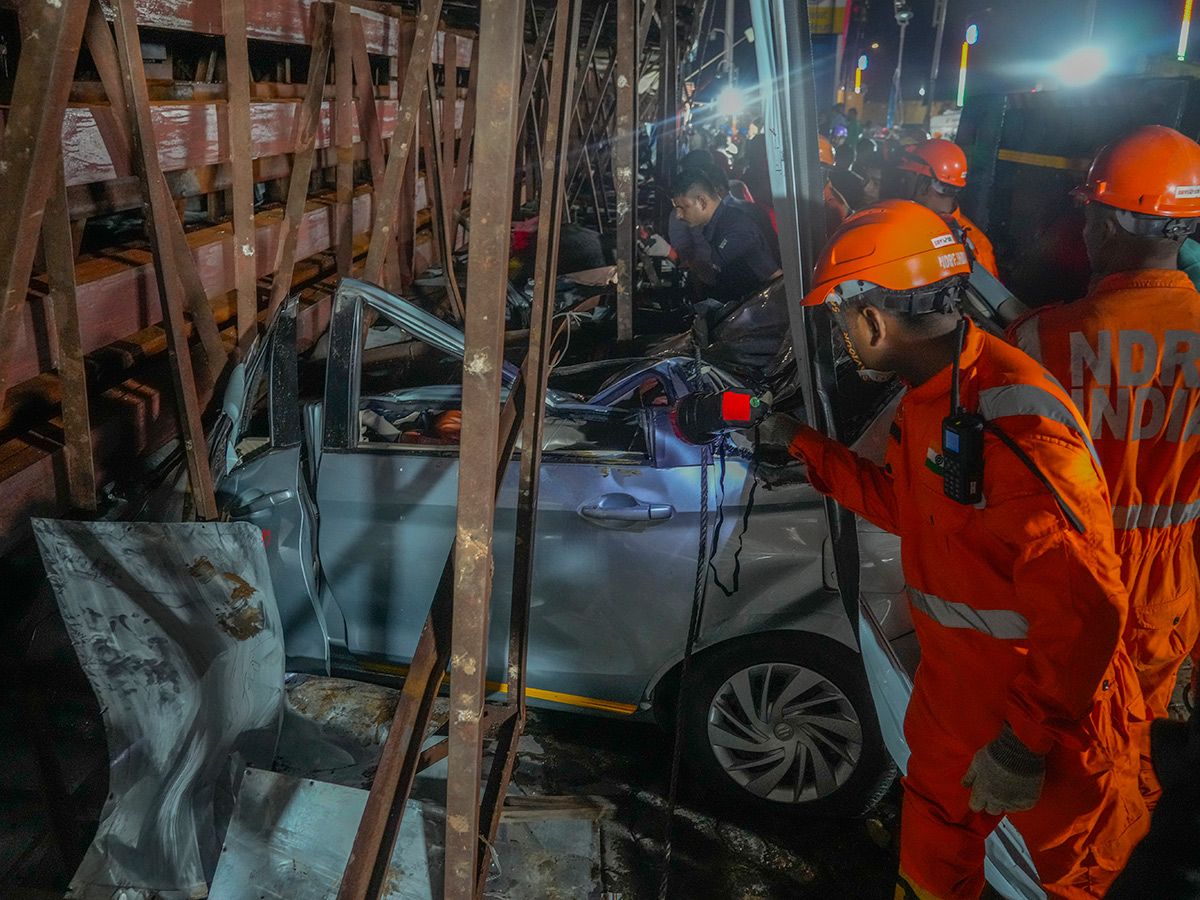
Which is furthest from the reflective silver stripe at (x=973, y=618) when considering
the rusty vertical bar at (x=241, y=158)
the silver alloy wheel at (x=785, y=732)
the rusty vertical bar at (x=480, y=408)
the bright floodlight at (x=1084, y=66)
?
the bright floodlight at (x=1084, y=66)

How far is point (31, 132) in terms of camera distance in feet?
6.08

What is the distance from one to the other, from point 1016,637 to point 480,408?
131cm

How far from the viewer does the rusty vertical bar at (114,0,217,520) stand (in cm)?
238

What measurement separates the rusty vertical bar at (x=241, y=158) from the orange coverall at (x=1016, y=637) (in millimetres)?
3030

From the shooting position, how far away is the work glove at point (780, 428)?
7.86 ft

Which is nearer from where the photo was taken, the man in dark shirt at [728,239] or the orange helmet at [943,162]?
the man in dark shirt at [728,239]

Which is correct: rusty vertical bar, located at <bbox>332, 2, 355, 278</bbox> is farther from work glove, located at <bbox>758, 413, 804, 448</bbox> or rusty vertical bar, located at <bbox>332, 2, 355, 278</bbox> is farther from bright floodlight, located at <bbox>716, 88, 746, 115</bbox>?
bright floodlight, located at <bbox>716, 88, 746, 115</bbox>

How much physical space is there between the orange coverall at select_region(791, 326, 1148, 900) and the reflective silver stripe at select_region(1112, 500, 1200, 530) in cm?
52

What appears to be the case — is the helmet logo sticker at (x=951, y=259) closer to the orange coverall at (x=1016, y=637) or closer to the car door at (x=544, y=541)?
the orange coverall at (x=1016, y=637)

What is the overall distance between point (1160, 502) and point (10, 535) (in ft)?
11.8

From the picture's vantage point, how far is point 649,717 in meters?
2.91

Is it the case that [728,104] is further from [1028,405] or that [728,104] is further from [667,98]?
[1028,405]

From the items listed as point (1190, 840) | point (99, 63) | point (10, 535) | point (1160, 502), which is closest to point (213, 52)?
point (99, 63)

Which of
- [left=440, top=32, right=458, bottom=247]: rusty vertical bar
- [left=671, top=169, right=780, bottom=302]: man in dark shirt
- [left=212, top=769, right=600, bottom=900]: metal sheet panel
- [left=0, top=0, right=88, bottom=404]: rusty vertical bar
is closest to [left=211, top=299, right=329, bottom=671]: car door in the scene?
[left=212, top=769, right=600, bottom=900]: metal sheet panel
